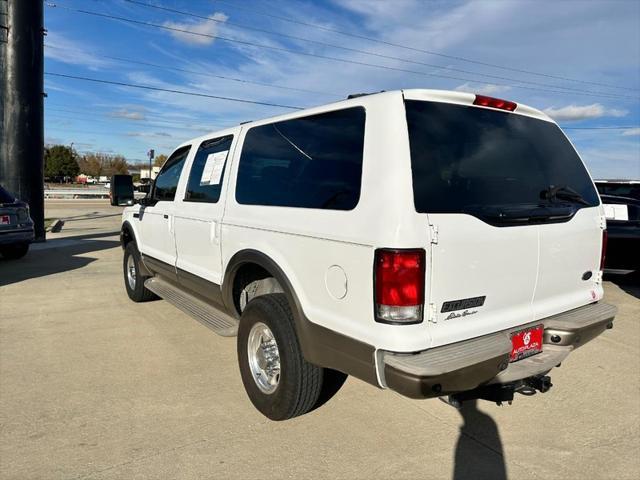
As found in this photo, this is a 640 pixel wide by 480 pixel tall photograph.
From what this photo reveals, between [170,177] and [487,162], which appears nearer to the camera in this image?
[487,162]

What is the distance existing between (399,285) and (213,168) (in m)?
2.36

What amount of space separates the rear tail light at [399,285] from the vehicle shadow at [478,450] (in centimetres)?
103

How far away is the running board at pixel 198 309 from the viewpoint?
366cm

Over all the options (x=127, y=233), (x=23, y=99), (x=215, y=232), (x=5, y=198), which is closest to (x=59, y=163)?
(x=23, y=99)

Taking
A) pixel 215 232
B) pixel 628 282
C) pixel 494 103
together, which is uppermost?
pixel 494 103

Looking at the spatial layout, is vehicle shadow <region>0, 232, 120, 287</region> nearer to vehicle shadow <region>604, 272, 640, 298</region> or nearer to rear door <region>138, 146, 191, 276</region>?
rear door <region>138, 146, 191, 276</region>

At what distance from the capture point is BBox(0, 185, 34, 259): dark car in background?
858cm

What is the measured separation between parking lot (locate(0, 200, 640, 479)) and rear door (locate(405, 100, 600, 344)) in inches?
32.7

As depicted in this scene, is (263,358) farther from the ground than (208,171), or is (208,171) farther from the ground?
(208,171)

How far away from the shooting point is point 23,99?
1205cm

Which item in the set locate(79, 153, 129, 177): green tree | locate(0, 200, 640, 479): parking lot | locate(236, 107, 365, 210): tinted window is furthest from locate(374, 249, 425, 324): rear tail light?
locate(79, 153, 129, 177): green tree

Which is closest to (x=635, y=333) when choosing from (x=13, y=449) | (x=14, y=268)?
(x=13, y=449)

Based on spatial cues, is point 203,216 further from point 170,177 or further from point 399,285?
point 399,285

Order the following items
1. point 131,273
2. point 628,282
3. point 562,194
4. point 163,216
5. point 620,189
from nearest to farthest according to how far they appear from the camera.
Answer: point 562,194 < point 163,216 < point 131,273 < point 628,282 < point 620,189
